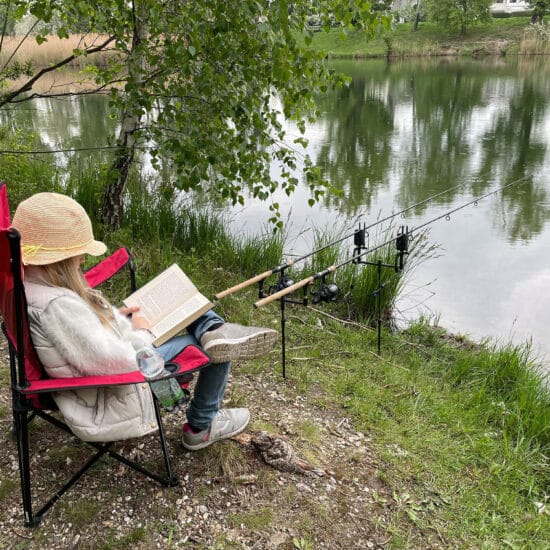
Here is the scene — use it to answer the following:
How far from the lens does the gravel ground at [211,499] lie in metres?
1.88

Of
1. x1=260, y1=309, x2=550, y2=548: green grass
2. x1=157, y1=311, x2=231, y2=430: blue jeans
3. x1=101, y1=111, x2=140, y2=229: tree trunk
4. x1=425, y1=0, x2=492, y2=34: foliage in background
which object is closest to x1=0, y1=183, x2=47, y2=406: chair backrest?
x1=157, y1=311, x2=231, y2=430: blue jeans

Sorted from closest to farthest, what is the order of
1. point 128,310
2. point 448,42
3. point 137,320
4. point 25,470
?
1. point 25,470
2. point 137,320
3. point 128,310
4. point 448,42

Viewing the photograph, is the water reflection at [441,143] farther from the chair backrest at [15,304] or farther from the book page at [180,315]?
the chair backrest at [15,304]

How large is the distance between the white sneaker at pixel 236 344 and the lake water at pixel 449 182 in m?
3.16

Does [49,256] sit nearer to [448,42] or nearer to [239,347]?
[239,347]

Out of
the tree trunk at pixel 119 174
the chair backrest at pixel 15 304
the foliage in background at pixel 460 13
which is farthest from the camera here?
the foliage in background at pixel 460 13

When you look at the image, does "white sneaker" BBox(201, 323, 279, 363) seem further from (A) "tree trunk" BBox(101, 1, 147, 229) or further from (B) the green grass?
(A) "tree trunk" BBox(101, 1, 147, 229)

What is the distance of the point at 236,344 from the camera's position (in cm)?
187

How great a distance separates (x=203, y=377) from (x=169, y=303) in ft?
0.98

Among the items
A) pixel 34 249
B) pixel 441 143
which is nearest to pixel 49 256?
pixel 34 249

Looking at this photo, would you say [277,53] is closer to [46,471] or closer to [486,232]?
[46,471]

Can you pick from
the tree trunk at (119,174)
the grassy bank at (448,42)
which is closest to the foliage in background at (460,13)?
the grassy bank at (448,42)

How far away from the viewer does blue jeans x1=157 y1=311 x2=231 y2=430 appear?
2051 millimetres

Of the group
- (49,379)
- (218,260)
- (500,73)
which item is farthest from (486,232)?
(500,73)
